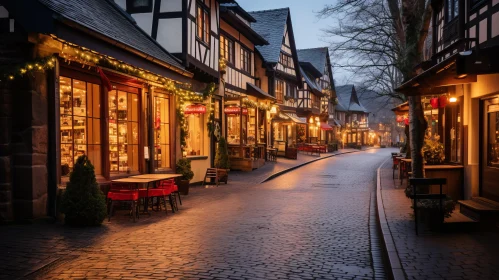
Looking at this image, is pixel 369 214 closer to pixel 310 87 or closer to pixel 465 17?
pixel 465 17

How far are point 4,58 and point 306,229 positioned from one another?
6816 millimetres

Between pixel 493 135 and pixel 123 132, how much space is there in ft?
30.4

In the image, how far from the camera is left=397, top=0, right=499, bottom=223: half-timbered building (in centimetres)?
832

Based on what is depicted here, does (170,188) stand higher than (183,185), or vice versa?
(170,188)

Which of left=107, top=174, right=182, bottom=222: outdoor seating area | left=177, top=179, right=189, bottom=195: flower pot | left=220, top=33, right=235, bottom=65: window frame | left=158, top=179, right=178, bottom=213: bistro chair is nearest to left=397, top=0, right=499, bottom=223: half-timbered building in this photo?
left=158, top=179, right=178, bottom=213: bistro chair

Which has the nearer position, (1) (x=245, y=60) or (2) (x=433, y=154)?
(2) (x=433, y=154)

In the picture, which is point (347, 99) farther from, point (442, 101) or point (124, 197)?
point (124, 197)

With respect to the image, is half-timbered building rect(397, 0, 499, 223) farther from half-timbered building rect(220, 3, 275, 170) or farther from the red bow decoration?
half-timbered building rect(220, 3, 275, 170)

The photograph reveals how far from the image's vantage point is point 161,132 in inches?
621

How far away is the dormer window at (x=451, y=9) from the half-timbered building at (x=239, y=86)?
11.6 m

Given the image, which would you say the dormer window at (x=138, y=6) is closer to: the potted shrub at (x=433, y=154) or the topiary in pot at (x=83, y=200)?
A: the topiary in pot at (x=83, y=200)

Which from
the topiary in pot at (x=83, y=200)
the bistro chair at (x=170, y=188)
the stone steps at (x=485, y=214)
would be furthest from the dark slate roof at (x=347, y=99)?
the topiary in pot at (x=83, y=200)

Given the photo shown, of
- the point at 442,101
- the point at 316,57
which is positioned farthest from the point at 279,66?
the point at 442,101

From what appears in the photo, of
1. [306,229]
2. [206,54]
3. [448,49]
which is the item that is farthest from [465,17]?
[206,54]
